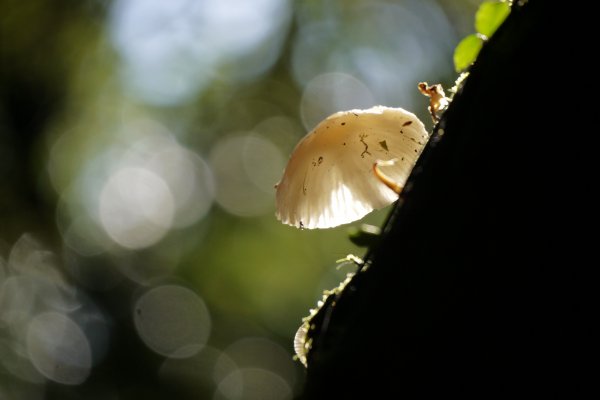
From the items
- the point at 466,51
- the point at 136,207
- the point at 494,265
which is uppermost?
the point at 466,51

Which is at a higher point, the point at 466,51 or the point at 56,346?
the point at 466,51

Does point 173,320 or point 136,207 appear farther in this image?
point 136,207

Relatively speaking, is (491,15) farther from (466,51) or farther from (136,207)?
(136,207)

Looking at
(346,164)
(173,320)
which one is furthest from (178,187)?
(346,164)

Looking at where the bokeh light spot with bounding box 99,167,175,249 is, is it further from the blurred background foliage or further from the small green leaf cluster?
the small green leaf cluster

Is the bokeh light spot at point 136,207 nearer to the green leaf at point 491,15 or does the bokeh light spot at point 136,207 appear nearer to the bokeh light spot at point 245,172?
the bokeh light spot at point 245,172

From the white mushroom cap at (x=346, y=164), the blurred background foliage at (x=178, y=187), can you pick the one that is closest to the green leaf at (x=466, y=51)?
the white mushroom cap at (x=346, y=164)

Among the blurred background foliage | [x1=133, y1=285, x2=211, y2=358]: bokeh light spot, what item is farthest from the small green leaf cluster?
[x1=133, y1=285, x2=211, y2=358]: bokeh light spot
